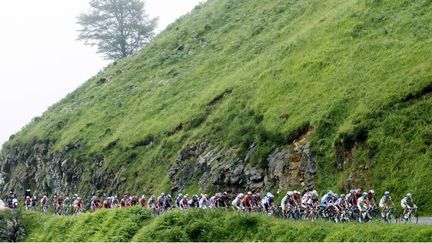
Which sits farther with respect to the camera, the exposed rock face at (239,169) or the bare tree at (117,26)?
the bare tree at (117,26)

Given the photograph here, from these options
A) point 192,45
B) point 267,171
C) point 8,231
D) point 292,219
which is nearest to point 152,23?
point 192,45

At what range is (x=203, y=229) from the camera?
106 feet

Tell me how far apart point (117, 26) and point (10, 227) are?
5404 cm

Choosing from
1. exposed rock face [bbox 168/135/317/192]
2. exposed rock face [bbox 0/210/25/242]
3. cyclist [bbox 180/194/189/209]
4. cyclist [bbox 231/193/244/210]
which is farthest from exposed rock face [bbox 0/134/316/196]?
exposed rock face [bbox 0/210/25/242]

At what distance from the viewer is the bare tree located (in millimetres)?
95438

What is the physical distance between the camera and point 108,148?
58.4 meters

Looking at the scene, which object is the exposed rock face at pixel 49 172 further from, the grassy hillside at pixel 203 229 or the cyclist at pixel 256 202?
the cyclist at pixel 256 202

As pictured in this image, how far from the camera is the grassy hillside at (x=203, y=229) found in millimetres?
25188

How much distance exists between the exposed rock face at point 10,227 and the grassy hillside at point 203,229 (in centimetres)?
120

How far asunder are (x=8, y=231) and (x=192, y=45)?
34.0m

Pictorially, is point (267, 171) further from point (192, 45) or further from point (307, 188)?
point (192, 45)

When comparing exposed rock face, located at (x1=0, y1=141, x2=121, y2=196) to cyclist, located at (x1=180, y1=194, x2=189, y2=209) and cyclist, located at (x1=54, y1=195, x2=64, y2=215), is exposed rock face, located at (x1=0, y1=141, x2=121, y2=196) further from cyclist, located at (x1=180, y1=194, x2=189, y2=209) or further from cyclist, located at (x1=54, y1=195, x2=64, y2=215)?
cyclist, located at (x1=180, y1=194, x2=189, y2=209)

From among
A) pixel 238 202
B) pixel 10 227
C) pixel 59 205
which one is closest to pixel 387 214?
pixel 238 202

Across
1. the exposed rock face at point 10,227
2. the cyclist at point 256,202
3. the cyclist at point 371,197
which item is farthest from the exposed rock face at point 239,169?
the exposed rock face at point 10,227
